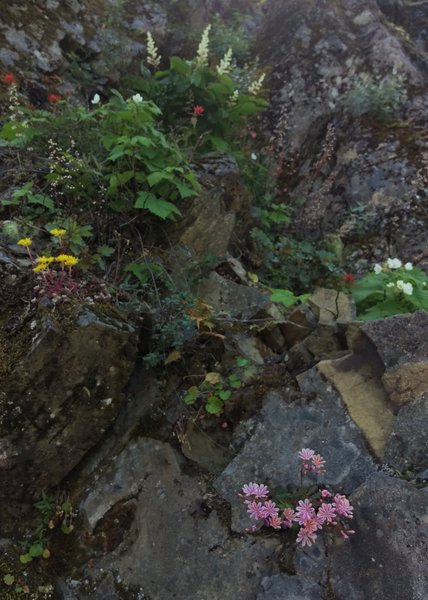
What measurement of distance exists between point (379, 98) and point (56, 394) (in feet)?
19.4

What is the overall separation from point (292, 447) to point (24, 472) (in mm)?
1694

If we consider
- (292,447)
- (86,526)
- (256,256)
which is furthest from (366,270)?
(86,526)

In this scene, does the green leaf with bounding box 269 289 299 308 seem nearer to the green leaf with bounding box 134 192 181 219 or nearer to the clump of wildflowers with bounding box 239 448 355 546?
the green leaf with bounding box 134 192 181 219

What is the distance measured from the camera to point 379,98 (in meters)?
6.43

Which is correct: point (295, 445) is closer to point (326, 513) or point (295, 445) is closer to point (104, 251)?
point (326, 513)

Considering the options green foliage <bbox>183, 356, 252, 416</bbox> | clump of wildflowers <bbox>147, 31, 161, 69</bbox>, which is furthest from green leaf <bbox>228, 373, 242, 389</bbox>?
clump of wildflowers <bbox>147, 31, 161, 69</bbox>

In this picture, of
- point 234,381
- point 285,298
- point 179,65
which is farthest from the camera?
point 179,65

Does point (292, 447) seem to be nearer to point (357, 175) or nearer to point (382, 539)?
point (382, 539)

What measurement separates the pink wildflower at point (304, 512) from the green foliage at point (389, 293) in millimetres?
1733

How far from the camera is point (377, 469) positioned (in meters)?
2.78

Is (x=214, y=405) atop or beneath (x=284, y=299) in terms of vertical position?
beneath

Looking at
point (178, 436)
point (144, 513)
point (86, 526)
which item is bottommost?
point (86, 526)

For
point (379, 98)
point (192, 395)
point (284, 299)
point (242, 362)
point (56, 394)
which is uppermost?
point (379, 98)

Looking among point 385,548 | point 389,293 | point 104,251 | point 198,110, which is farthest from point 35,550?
point 198,110
